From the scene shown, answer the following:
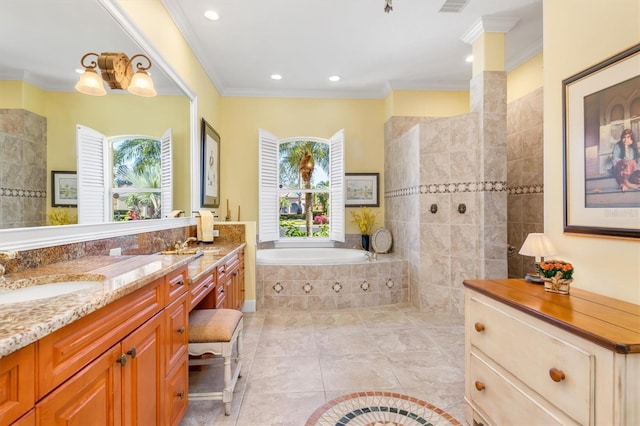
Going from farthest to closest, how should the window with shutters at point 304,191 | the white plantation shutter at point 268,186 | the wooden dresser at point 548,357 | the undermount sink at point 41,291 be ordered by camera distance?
the window with shutters at point 304,191 → the white plantation shutter at point 268,186 → the undermount sink at point 41,291 → the wooden dresser at point 548,357

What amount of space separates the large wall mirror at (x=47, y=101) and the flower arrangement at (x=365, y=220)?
333 centimetres

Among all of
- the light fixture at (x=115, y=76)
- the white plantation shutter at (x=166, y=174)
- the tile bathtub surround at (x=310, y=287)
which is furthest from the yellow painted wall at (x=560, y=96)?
the white plantation shutter at (x=166, y=174)

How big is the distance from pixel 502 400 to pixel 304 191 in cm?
396

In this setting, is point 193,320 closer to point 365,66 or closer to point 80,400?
point 80,400

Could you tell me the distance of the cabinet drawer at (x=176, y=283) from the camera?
59.4 inches

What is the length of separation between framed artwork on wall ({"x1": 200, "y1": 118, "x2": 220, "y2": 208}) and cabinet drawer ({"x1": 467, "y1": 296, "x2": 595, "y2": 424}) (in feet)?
10.3

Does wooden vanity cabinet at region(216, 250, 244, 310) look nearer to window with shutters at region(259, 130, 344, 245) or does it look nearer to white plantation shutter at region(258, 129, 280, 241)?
white plantation shutter at region(258, 129, 280, 241)

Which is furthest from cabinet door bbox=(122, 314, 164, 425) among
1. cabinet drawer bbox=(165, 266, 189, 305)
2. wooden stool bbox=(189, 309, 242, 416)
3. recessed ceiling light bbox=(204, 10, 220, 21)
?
recessed ceiling light bbox=(204, 10, 220, 21)

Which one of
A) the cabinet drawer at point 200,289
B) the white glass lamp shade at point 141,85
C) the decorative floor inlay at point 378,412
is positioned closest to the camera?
the decorative floor inlay at point 378,412

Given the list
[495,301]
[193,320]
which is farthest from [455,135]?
[193,320]

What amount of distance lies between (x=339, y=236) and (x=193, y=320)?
303 cm

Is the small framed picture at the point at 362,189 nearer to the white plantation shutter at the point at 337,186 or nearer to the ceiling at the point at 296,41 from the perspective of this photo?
the white plantation shutter at the point at 337,186

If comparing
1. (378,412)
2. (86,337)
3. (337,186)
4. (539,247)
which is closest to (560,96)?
(539,247)

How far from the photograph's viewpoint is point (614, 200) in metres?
1.45
